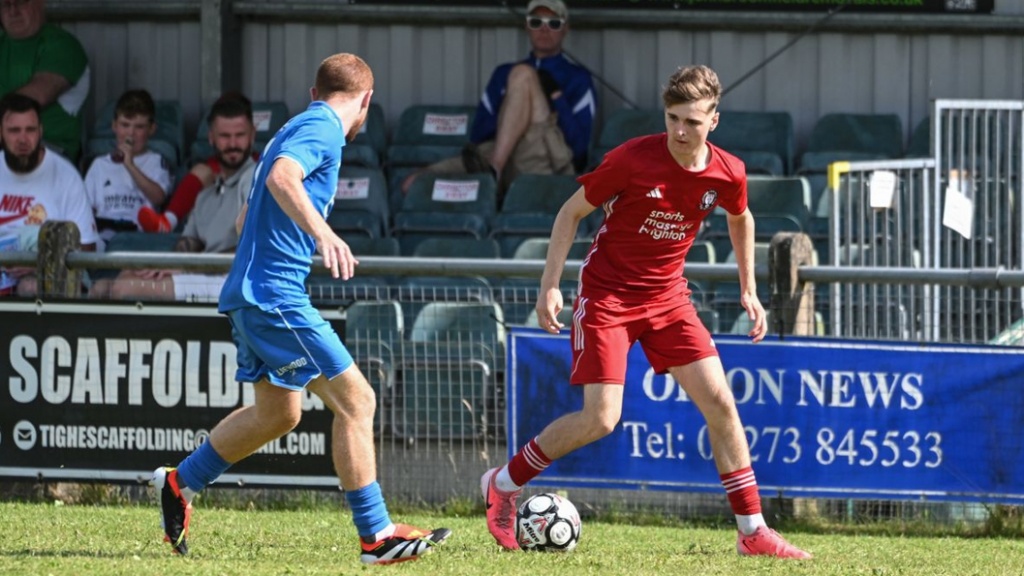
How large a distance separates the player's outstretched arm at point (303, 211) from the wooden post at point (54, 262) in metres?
3.40

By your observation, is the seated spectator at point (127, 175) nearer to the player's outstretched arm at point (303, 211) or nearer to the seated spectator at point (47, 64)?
the seated spectator at point (47, 64)

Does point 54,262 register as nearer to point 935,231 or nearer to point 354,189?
point 354,189

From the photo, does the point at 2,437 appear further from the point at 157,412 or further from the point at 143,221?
the point at 143,221

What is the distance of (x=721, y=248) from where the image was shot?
11344 mm

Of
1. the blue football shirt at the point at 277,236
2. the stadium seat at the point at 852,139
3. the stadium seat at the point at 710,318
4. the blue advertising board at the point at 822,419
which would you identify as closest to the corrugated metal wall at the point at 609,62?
the stadium seat at the point at 852,139

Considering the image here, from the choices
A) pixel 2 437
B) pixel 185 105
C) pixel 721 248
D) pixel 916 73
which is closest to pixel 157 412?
pixel 2 437

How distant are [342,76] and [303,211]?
718 millimetres

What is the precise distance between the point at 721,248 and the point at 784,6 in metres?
2.91

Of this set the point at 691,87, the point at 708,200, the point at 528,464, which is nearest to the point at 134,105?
the point at 528,464

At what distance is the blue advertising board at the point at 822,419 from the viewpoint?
8.28 metres

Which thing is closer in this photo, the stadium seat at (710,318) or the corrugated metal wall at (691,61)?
the stadium seat at (710,318)

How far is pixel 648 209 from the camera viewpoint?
6.95 m

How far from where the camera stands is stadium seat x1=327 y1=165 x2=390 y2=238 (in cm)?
1240

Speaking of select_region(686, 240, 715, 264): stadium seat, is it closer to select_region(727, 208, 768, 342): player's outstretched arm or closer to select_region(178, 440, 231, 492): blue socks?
select_region(727, 208, 768, 342): player's outstretched arm
